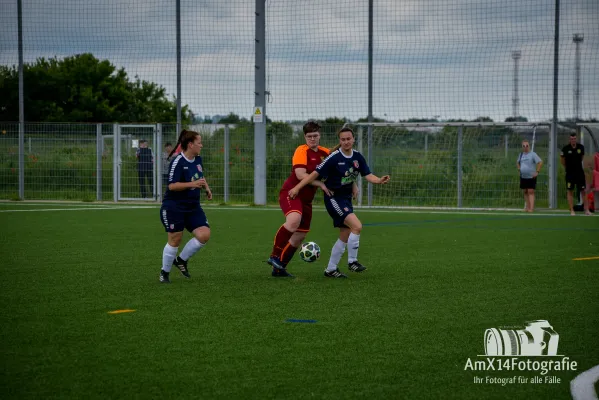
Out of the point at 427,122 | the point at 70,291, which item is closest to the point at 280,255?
the point at 70,291

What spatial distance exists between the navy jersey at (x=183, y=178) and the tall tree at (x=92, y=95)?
36139 mm

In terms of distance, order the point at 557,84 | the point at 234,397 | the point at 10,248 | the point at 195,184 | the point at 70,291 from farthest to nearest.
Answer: the point at 557,84 < the point at 10,248 < the point at 195,184 < the point at 70,291 < the point at 234,397

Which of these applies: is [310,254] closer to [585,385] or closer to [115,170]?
[585,385]

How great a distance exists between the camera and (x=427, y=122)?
23875mm

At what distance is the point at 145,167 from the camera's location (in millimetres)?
25547

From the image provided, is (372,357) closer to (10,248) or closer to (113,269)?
(113,269)

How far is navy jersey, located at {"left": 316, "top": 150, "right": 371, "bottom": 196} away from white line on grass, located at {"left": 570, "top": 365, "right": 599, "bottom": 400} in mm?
4868

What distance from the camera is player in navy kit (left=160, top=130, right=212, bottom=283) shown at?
933 centimetres

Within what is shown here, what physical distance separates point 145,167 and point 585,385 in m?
21.5

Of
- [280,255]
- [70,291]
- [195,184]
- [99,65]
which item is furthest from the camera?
[99,65]

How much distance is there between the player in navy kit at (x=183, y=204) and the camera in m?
9.33

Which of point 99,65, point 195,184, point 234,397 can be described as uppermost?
point 99,65

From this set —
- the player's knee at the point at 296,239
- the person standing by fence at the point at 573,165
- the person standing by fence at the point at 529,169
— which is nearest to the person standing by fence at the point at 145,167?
the person standing by fence at the point at 529,169

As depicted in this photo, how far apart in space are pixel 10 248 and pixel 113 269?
288 cm
